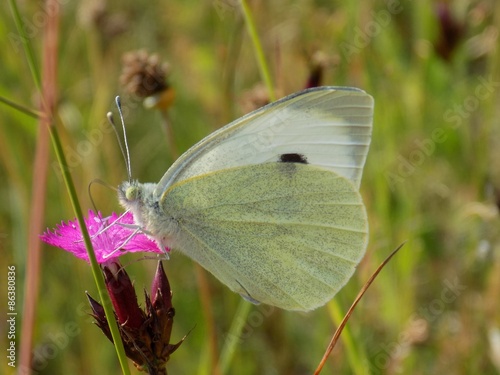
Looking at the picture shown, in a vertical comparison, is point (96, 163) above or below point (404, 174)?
above

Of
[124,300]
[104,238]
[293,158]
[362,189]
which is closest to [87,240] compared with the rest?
[124,300]

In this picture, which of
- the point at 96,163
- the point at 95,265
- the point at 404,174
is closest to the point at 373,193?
the point at 404,174

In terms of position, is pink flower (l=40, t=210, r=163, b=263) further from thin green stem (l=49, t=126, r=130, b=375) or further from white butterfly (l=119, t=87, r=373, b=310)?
thin green stem (l=49, t=126, r=130, b=375)

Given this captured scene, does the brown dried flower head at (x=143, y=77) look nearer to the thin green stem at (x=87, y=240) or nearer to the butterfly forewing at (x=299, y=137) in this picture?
the butterfly forewing at (x=299, y=137)

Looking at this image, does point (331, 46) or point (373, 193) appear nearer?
point (373, 193)

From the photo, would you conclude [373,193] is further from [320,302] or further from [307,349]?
[320,302]

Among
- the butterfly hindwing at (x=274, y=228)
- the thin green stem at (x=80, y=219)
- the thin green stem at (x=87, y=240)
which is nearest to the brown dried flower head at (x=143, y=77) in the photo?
the butterfly hindwing at (x=274, y=228)
